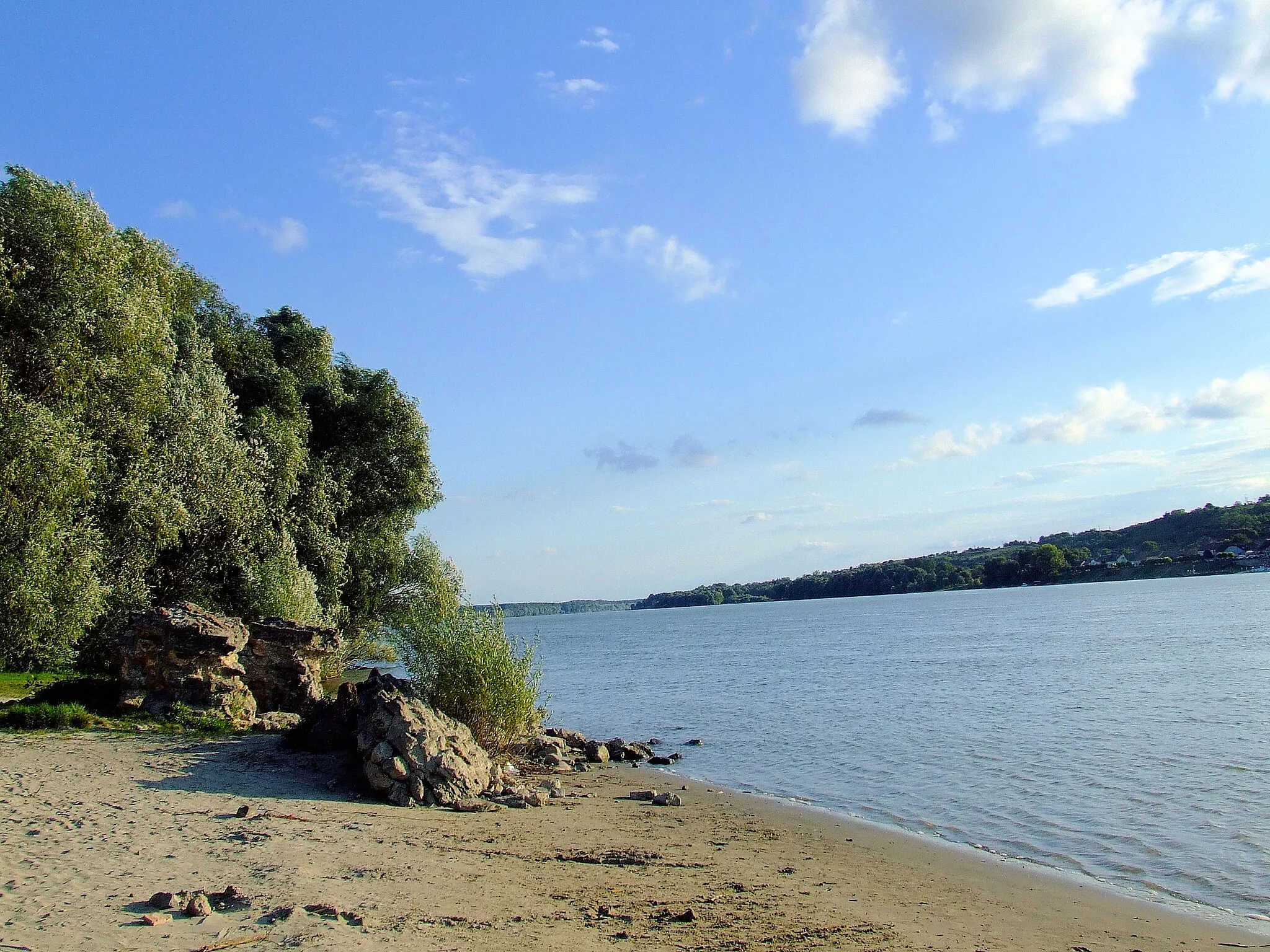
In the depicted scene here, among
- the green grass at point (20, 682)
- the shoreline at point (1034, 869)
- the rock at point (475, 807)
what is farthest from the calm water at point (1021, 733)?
the green grass at point (20, 682)

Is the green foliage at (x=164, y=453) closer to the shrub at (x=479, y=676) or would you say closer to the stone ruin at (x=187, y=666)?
the stone ruin at (x=187, y=666)

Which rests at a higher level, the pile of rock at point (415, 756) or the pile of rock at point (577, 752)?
the pile of rock at point (415, 756)

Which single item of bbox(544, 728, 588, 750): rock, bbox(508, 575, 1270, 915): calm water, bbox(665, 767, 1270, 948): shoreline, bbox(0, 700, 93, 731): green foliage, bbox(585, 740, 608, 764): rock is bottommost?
bbox(508, 575, 1270, 915): calm water

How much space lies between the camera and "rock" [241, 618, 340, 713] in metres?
22.8

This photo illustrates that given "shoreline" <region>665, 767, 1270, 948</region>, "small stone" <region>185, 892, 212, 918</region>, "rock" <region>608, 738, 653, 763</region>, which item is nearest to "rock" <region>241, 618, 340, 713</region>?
"rock" <region>608, 738, 653, 763</region>

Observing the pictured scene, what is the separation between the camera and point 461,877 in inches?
432

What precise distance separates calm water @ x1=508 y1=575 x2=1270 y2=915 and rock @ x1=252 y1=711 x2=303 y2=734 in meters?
10.2

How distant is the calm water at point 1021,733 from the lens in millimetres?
15219

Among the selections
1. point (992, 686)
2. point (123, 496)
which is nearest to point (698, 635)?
point (992, 686)

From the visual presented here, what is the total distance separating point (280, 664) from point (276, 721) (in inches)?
81.3

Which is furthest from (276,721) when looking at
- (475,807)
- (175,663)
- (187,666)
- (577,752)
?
(475,807)

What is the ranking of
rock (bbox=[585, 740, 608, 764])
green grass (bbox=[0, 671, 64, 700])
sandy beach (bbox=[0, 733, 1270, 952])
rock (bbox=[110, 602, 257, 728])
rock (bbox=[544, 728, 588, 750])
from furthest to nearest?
rock (bbox=[544, 728, 588, 750]), green grass (bbox=[0, 671, 64, 700]), rock (bbox=[585, 740, 608, 764]), rock (bbox=[110, 602, 257, 728]), sandy beach (bbox=[0, 733, 1270, 952])

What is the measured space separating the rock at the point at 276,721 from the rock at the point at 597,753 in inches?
299

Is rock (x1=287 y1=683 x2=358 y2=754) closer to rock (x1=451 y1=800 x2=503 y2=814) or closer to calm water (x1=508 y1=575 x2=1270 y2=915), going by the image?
rock (x1=451 y1=800 x2=503 y2=814)
